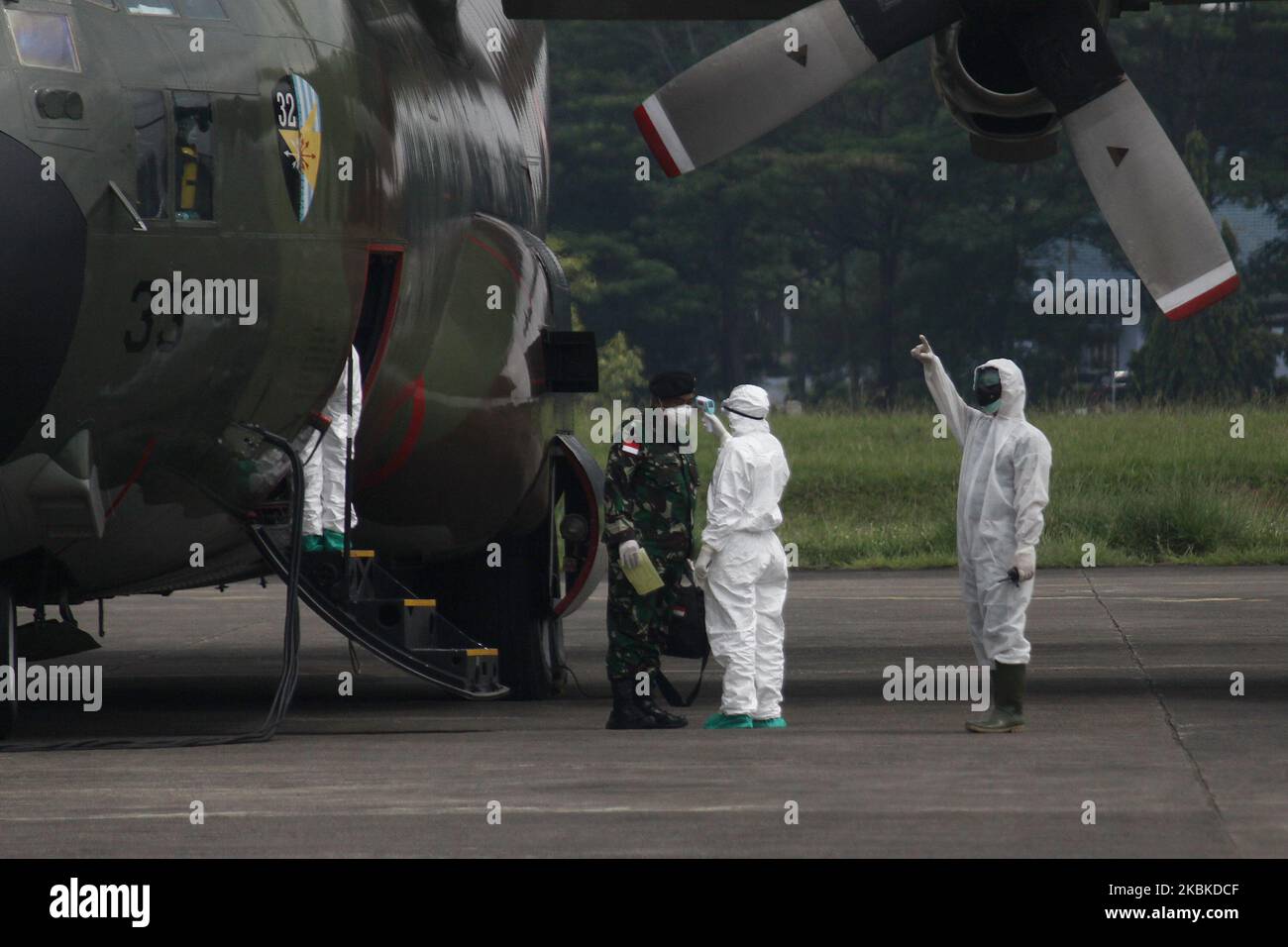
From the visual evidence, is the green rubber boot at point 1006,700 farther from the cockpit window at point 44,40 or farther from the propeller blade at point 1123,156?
the cockpit window at point 44,40

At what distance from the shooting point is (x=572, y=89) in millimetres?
62688

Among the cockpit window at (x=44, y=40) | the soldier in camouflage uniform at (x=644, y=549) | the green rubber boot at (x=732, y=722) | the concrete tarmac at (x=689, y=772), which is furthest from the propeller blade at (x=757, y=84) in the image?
the cockpit window at (x=44, y=40)

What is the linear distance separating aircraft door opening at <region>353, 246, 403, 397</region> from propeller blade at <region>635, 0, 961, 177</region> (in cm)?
190

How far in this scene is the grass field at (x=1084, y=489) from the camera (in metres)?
30.8

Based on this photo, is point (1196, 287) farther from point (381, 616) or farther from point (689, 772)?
point (381, 616)

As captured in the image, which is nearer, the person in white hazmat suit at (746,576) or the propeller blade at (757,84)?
the person in white hazmat suit at (746,576)

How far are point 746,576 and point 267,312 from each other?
123 inches

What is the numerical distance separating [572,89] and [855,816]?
179 feet

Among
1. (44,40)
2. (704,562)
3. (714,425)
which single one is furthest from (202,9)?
(704,562)

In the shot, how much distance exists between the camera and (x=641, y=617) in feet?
43.2

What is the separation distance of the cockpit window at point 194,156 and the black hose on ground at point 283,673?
128cm

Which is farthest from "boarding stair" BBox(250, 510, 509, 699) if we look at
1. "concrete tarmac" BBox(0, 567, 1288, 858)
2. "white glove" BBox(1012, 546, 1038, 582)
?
"white glove" BBox(1012, 546, 1038, 582)
